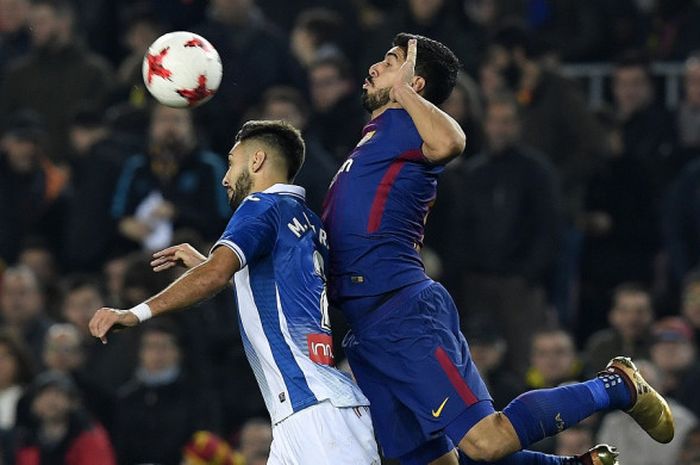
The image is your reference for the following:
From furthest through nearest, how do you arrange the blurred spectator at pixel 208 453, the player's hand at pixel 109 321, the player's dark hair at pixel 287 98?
1. the player's dark hair at pixel 287 98
2. the blurred spectator at pixel 208 453
3. the player's hand at pixel 109 321

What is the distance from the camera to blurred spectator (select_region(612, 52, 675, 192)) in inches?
585

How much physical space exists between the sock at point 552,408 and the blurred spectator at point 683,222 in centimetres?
574

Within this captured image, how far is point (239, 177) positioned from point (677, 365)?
524 centimetres

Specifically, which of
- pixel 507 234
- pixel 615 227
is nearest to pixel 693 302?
pixel 615 227

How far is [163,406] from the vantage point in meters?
12.9

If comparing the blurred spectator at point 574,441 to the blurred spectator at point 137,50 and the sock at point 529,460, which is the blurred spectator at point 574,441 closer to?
the sock at point 529,460

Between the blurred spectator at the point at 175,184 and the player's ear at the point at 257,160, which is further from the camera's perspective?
the blurred spectator at the point at 175,184

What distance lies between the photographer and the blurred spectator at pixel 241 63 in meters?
14.7

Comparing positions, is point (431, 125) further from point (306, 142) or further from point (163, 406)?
point (306, 142)

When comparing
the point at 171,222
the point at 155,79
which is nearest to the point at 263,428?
the point at 171,222

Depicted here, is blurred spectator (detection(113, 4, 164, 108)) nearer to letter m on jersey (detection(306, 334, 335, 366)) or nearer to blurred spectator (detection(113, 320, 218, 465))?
blurred spectator (detection(113, 320, 218, 465))

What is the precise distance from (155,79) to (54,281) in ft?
19.9

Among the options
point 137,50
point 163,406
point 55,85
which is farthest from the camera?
point 137,50

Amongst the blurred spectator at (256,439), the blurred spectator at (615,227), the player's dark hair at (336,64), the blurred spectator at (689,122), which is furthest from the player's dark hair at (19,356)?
the blurred spectator at (689,122)
